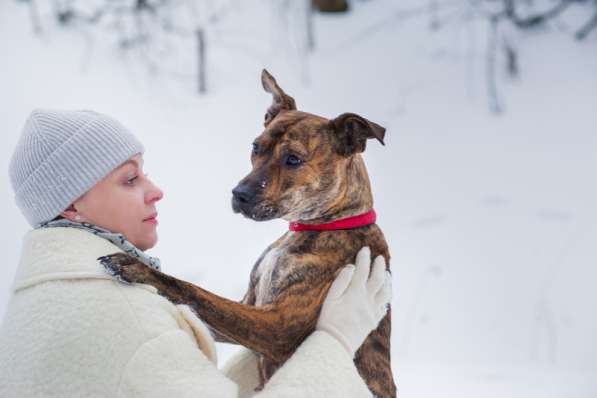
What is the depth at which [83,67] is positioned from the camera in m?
6.61

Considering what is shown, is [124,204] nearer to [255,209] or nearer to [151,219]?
[151,219]

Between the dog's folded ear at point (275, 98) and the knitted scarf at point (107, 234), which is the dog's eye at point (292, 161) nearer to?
the dog's folded ear at point (275, 98)

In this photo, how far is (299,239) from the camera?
218cm

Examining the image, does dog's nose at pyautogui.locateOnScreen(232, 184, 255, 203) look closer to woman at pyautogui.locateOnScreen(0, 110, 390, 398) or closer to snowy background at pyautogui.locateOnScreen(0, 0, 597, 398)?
woman at pyautogui.locateOnScreen(0, 110, 390, 398)

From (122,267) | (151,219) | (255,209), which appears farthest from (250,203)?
(122,267)

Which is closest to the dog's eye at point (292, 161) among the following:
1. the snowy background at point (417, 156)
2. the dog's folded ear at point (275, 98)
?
the dog's folded ear at point (275, 98)

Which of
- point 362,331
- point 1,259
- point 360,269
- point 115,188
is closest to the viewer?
point 115,188

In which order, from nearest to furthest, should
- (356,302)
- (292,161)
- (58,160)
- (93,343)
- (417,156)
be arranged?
1. (93,343)
2. (58,160)
3. (356,302)
4. (292,161)
5. (417,156)

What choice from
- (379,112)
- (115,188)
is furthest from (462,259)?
(115,188)

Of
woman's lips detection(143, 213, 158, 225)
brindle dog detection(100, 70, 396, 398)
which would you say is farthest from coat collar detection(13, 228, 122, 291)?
brindle dog detection(100, 70, 396, 398)

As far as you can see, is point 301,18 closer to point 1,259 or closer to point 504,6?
point 504,6

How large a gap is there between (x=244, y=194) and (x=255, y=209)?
0.21 feet

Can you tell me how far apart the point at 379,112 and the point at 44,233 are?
5.48 m

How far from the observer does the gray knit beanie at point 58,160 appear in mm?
1667
